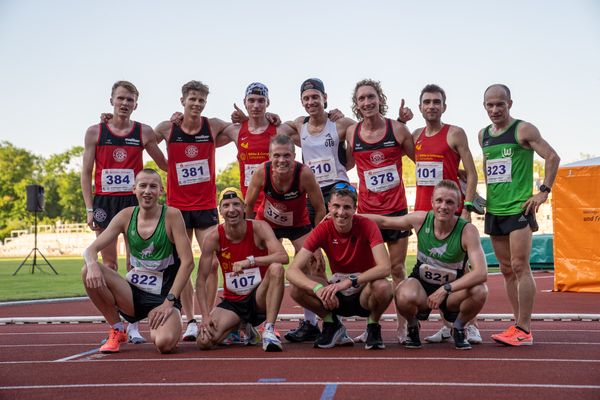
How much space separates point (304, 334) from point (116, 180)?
2103 millimetres

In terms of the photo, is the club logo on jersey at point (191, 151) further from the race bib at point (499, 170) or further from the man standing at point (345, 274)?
the race bib at point (499, 170)

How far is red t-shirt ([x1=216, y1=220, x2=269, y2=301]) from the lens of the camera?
18.1 ft

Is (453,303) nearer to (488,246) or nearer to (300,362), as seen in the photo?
(300,362)


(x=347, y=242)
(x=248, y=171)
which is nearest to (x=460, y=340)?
(x=347, y=242)

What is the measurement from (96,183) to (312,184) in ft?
6.55

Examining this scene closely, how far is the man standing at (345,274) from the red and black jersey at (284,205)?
45 cm

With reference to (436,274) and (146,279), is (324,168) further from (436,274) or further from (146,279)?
(146,279)

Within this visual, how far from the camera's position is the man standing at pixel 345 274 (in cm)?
509

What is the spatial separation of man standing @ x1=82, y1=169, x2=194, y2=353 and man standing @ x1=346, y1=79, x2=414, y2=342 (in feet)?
5.05

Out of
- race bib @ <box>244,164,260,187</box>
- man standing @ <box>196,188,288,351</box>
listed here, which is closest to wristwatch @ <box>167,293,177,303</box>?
man standing @ <box>196,188,288,351</box>

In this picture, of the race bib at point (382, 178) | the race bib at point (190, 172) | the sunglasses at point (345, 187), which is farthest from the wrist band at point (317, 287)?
the race bib at point (190, 172)

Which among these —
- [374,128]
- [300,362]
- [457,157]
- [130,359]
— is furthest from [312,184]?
[130,359]

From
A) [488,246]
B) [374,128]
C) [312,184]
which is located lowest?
[488,246]

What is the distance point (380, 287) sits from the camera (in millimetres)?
5133
